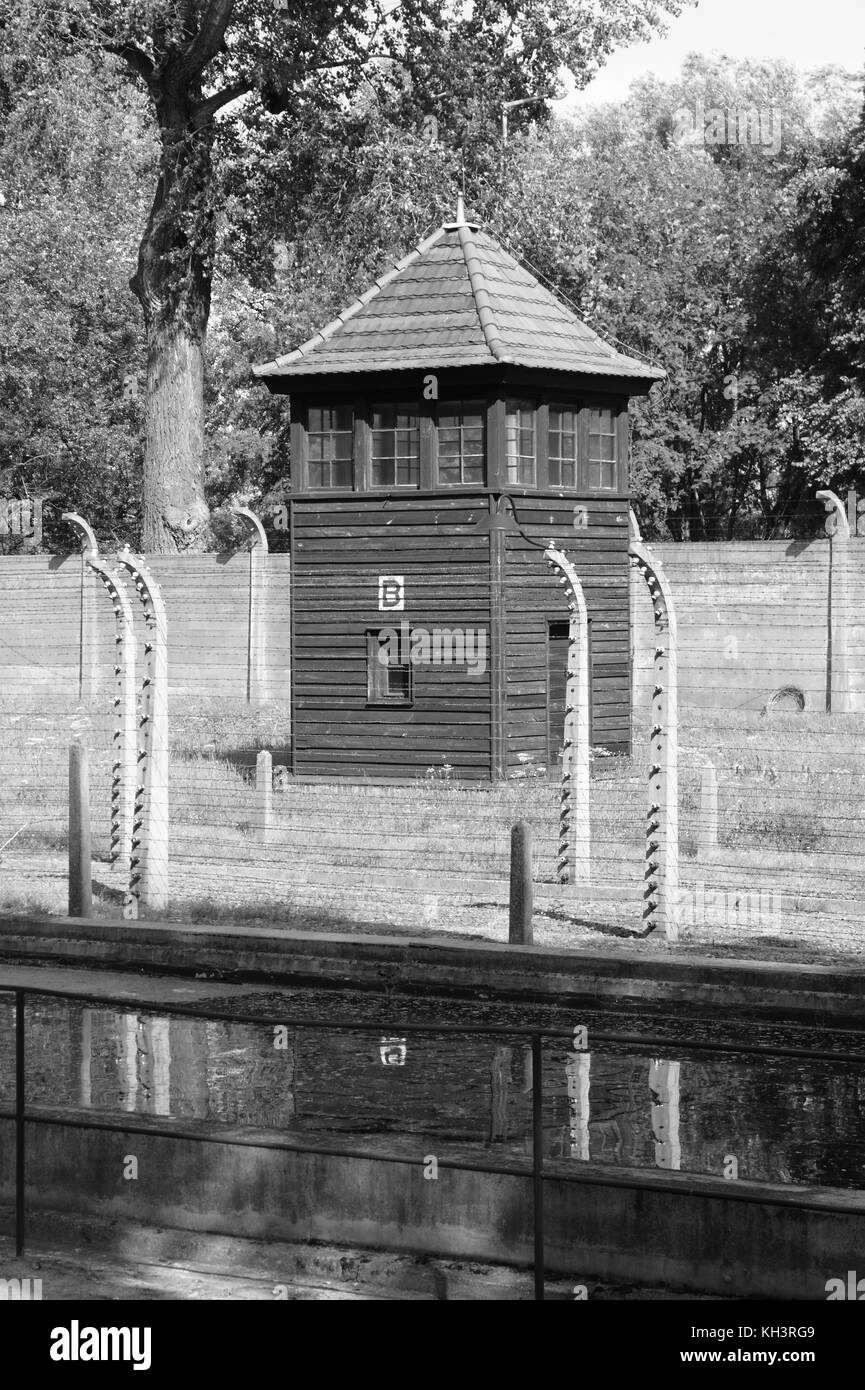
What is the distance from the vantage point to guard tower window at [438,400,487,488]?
24.2 m

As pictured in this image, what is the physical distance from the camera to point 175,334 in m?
36.9

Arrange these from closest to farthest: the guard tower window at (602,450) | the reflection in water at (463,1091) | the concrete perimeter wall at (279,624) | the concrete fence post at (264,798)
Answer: the reflection in water at (463,1091) < the concrete fence post at (264,798) < the guard tower window at (602,450) < the concrete perimeter wall at (279,624)

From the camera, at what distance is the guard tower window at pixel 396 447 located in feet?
80.4

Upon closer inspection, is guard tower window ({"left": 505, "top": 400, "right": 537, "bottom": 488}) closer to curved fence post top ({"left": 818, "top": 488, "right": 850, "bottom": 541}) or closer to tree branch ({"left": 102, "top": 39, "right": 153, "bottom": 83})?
curved fence post top ({"left": 818, "top": 488, "right": 850, "bottom": 541})

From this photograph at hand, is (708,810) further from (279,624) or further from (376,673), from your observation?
(279,624)

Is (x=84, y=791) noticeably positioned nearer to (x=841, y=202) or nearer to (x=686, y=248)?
(x=841, y=202)

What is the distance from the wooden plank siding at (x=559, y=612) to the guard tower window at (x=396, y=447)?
1393 mm

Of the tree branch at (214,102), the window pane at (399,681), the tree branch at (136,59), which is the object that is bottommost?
the window pane at (399,681)

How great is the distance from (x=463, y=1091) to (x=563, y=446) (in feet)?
53.2

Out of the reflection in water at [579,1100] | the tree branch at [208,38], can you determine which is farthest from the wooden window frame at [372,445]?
the reflection in water at [579,1100]

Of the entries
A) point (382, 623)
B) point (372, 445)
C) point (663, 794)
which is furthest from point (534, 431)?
point (663, 794)

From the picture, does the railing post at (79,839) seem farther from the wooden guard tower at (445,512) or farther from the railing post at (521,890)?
the wooden guard tower at (445,512)

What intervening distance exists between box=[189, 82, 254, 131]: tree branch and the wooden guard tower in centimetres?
1254

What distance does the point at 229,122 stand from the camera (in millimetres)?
37906
